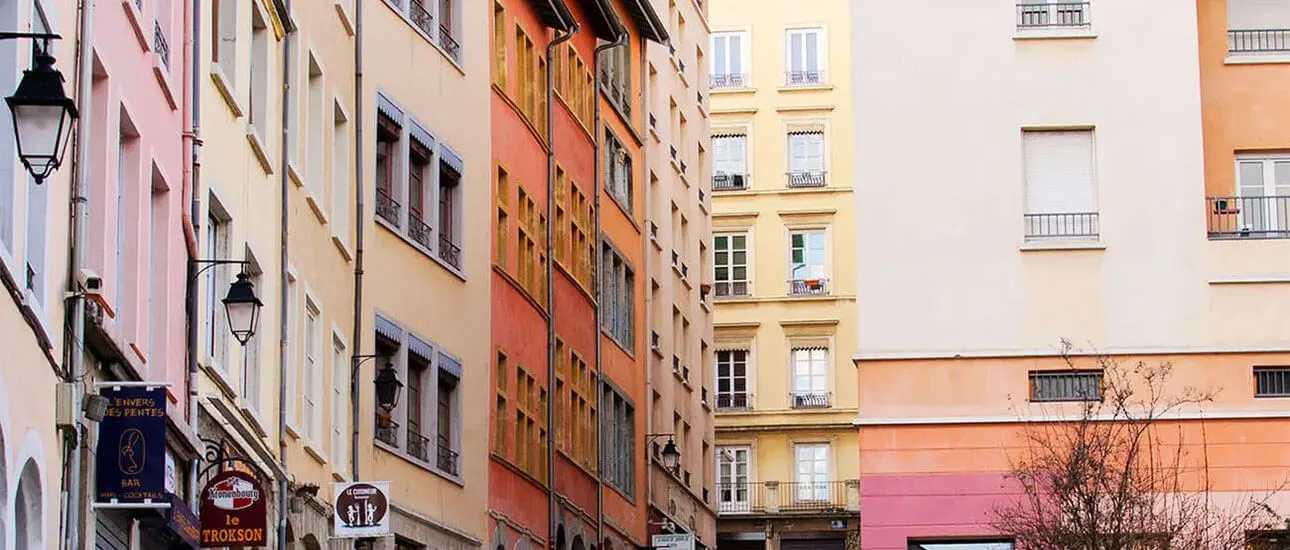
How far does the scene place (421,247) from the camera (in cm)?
3562

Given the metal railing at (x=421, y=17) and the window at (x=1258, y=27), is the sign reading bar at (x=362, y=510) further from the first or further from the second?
the window at (x=1258, y=27)

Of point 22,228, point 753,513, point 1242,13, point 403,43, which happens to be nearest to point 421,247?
point 403,43

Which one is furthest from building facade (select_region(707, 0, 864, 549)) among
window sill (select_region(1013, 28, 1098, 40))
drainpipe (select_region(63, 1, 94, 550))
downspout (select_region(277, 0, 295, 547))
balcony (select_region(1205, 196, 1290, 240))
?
drainpipe (select_region(63, 1, 94, 550))

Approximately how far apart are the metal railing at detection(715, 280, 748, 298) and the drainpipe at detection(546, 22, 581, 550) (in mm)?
36185

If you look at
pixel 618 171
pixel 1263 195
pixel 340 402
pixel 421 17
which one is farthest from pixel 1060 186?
pixel 618 171

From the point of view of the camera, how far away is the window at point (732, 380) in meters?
81.0

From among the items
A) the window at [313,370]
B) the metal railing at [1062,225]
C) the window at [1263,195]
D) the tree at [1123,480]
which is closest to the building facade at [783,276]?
the window at [1263,195]

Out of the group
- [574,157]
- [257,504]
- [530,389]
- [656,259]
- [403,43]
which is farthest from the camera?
[656,259]

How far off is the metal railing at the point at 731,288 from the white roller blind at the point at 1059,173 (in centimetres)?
4420

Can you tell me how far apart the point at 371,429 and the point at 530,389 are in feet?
32.7

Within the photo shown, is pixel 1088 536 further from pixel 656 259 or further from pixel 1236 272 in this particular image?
pixel 656 259

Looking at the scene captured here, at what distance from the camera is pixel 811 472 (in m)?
80.4

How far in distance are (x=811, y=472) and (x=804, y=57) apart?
43.6ft

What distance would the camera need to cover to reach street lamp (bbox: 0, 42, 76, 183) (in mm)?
13508
